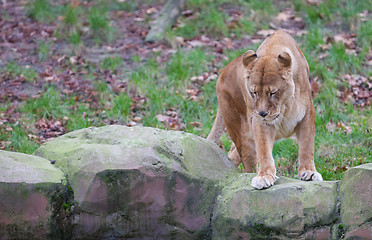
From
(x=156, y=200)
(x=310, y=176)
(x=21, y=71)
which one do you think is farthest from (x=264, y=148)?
(x=21, y=71)

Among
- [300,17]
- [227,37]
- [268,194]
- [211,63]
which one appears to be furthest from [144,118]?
[300,17]

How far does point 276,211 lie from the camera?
13.9 ft

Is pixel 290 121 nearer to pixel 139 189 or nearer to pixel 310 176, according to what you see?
pixel 310 176

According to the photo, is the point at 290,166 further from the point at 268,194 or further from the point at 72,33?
the point at 72,33

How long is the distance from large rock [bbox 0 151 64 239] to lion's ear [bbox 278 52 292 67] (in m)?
2.24

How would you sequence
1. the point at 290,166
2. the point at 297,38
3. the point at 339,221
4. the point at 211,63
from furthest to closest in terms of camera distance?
the point at 297,38, the point at 211,63, the point at 290,166, the point at 339,221

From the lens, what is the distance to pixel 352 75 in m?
8.97

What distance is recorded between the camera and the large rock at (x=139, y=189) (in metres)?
4.38

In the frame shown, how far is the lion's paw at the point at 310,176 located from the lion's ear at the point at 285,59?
106 centimetres

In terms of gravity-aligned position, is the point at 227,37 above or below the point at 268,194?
below

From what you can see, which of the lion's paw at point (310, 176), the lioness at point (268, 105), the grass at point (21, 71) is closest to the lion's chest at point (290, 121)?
the lioness at point (268, 105)

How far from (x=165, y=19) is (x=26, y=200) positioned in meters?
7.11

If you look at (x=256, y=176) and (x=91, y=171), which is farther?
(x=256, y=176)

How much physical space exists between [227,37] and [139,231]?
671 centimetres
